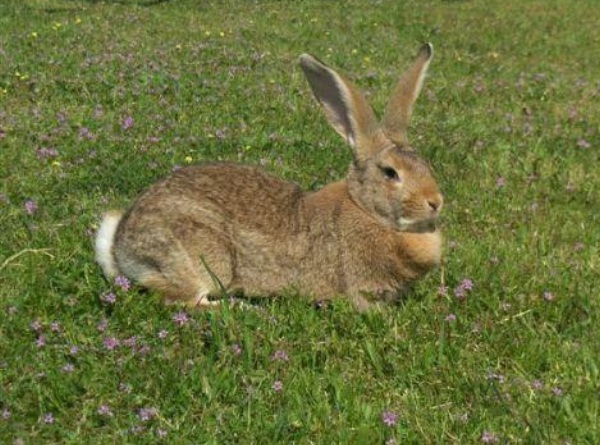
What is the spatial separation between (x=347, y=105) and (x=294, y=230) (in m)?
1.09

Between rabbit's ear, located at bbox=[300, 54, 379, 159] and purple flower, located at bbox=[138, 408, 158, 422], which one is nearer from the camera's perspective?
purple flower, located at bbox=[138, 408, 158, 422]

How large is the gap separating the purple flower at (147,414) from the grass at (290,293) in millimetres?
12

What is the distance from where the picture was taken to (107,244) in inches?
257

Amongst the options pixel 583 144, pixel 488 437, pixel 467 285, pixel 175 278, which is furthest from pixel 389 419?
pixel 583 144

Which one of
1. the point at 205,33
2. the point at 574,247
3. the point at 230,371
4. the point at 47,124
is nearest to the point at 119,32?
the point at 205,33

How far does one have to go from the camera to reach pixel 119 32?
650 inches

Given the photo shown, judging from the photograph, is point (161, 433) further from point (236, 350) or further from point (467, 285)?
point (467, 285)

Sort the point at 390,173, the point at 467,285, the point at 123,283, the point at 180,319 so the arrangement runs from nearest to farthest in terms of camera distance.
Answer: the point at 180,319
the point at 123,283
the point at 467,285
the point at 390,173

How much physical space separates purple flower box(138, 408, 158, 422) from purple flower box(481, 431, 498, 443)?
69.8 inches

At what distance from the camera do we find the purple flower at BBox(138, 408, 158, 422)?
15.3 feet

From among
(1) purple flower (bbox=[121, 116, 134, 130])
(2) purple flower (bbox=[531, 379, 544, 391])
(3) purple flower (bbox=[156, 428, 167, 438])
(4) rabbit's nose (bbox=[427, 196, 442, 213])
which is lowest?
(1) purple flower (bbox=[121, 116, 134, 130])

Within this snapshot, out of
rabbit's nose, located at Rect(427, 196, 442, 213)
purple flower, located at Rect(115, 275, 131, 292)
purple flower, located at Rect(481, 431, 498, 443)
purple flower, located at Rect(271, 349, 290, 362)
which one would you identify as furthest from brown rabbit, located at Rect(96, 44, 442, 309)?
purple flower, located at Rect(481, 431, 498, 443)

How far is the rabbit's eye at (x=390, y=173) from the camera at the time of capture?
6.46 metres

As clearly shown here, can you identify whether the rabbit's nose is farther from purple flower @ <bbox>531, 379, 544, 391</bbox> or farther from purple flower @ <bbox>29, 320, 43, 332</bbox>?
purple flower @ <bbox>29, 320, 43, 332</bbox>
